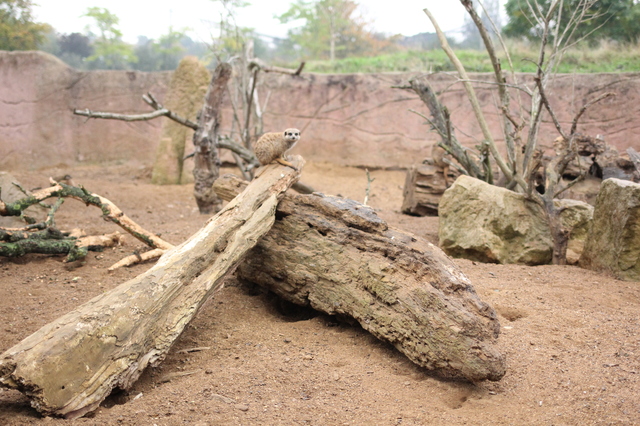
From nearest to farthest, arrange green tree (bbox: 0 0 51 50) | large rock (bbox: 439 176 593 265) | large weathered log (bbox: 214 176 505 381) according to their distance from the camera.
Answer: large weathered log (bbox: 214 176 505 381) → large rock (bbox: 439 176 593 265) → green tree (bbox: 0 0 51 50)

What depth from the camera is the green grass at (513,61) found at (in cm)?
989

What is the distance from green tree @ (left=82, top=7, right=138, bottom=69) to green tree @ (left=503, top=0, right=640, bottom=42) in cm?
1025

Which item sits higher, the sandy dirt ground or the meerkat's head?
the meerkat's head

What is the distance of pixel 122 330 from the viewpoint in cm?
220

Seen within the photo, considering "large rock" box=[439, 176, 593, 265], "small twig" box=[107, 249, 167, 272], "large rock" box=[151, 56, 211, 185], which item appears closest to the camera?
"small twig" box=[107, 249, 167, 272]

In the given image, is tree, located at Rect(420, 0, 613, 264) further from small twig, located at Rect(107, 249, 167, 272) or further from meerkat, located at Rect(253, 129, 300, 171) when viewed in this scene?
small twig, located at Rect(107, 249, 167, 272)

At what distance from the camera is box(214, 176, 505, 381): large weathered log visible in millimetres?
2264

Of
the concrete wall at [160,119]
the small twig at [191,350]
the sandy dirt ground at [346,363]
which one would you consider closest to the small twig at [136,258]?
the sandy dirt ground at [346,363]

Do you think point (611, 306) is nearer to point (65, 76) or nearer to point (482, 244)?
point (482, 244)

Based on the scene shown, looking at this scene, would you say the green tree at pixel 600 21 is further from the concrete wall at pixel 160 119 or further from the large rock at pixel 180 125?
the large rock at pixel 180 125

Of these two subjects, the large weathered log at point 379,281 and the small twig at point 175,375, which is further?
the small twig at point 175,375

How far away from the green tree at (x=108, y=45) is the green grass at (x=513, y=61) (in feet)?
18.9

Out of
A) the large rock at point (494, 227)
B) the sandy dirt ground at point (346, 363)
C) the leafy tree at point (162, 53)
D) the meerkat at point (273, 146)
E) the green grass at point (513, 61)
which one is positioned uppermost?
the leafy tree at point (162, 53)

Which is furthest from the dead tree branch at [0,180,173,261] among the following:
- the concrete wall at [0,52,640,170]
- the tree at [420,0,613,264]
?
the concrete wall at [0,52,640,170]
